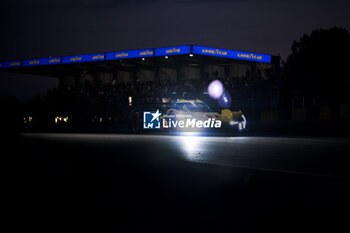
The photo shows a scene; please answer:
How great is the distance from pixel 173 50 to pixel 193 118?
74.2 feet

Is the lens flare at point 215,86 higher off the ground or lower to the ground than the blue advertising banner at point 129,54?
lower

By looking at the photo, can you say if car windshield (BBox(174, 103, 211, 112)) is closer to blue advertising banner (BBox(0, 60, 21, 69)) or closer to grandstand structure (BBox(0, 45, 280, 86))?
grandstand structure (BBox(0, 45, 280, 86))

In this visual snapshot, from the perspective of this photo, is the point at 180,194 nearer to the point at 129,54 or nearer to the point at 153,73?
the point at 129,54

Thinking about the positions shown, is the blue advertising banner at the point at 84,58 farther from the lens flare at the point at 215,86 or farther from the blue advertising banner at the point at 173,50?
the lens flare at the point at 215,86

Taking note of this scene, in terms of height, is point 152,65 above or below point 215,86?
above

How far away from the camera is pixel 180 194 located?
207 inches

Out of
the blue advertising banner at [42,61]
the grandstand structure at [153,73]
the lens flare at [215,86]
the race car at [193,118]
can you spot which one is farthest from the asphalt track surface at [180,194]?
the blue advertising banner at [42,61]

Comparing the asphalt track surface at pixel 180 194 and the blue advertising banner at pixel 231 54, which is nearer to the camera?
the asphalt track surface at pixel 180 194

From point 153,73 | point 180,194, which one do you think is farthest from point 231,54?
point 180,194

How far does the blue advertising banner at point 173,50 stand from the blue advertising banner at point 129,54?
1107 mm

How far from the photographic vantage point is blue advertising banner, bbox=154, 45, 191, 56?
3869cm

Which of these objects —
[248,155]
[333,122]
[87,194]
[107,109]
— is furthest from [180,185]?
[107,109]

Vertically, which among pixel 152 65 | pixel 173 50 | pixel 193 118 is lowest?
pixel 193 118

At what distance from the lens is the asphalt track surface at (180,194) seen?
3.92 m
